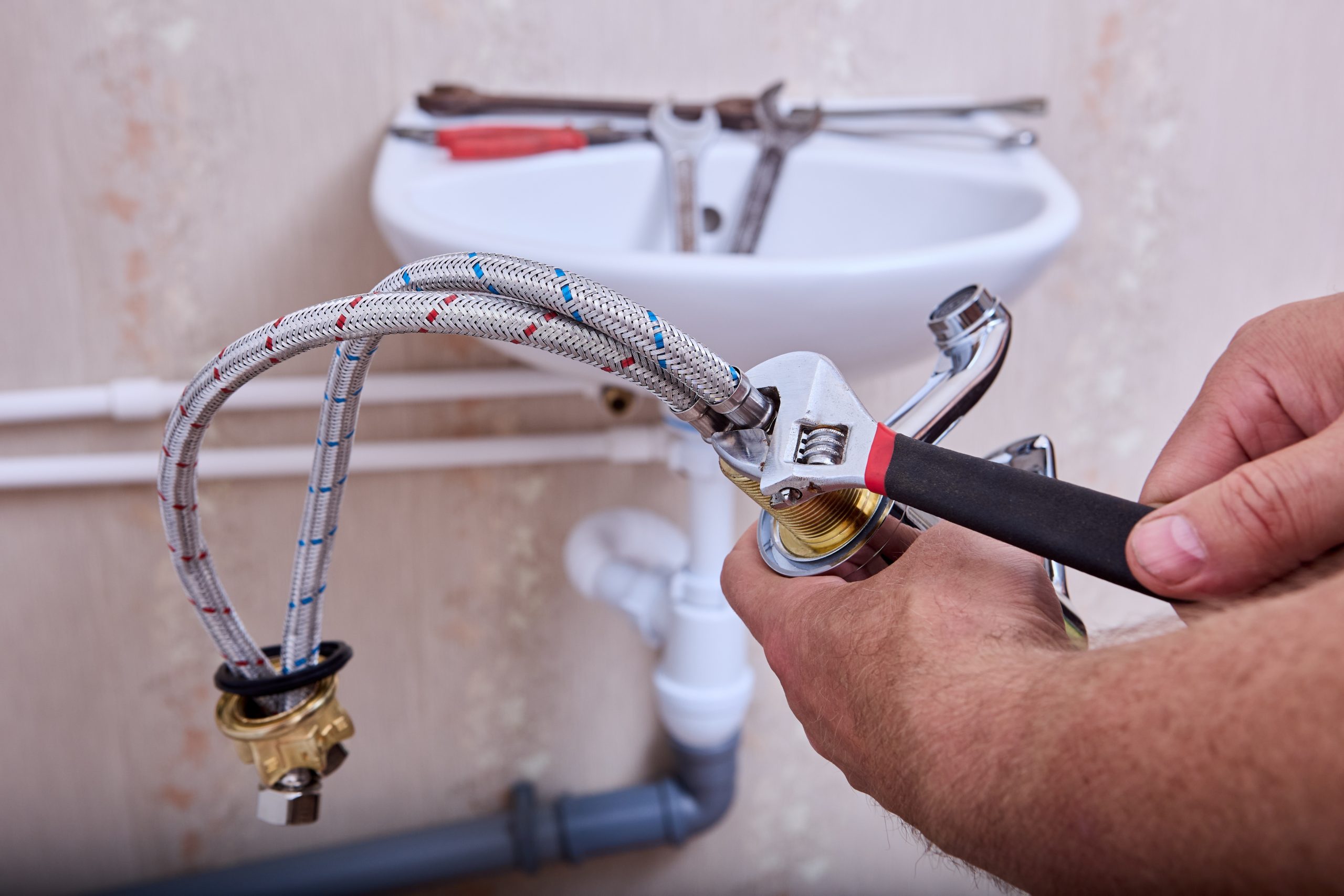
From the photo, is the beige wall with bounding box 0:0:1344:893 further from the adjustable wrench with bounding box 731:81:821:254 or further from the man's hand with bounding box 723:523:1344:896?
the man's hand with bounding box 723:523:1344:896

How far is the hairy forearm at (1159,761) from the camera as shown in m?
0.13

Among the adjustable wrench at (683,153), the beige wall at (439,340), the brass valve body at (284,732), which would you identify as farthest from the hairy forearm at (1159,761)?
the beige wall at (439,340)

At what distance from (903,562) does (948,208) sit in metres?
0.37

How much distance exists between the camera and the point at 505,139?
0.52 metres

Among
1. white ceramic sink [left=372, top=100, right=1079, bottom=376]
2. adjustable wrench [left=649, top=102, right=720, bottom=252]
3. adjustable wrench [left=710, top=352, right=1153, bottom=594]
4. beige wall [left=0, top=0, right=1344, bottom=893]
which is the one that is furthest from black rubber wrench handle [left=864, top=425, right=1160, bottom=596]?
beige wall [left=0, top=0, right=1344, bottom=893]

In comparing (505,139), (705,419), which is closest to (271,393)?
(505,139)

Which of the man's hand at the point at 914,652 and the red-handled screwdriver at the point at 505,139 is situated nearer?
the man's hand at the point at 914,652

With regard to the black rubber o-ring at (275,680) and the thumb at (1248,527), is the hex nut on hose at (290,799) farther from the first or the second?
the thumb at (1248,527)

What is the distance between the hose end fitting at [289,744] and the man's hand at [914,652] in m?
0.16

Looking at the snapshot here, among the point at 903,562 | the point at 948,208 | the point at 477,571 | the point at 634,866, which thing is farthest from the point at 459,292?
the point at 634,866

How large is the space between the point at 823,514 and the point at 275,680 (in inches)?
7.5

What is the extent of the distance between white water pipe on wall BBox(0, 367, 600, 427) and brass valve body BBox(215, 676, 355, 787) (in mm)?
319

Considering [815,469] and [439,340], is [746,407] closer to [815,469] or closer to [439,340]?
[815,469]

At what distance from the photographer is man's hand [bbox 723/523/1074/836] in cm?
18
